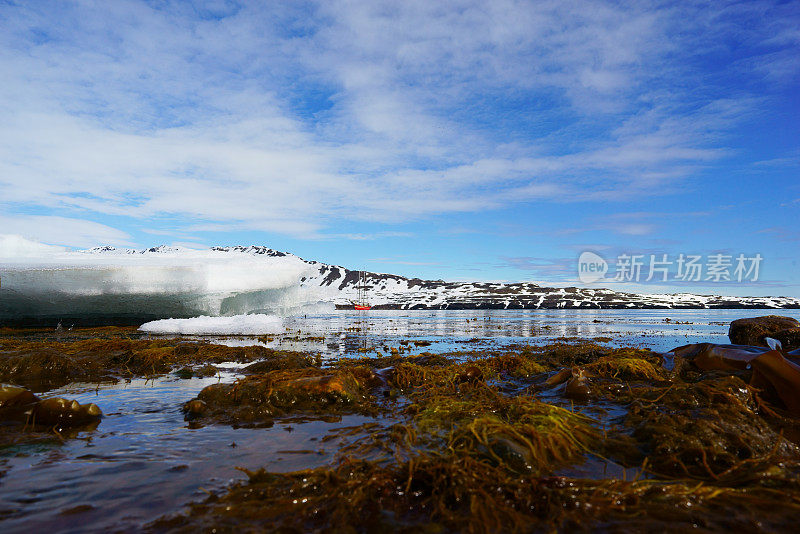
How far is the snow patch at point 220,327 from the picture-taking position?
20625 mm

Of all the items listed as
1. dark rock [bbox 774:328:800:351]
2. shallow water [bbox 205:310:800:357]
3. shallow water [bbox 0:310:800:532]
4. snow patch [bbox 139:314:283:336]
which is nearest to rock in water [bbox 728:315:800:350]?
dark rock [bbox 774:328:800:351]

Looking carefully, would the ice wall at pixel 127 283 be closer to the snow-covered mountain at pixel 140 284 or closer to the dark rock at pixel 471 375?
the snow-covered mountain at pixel 140 284

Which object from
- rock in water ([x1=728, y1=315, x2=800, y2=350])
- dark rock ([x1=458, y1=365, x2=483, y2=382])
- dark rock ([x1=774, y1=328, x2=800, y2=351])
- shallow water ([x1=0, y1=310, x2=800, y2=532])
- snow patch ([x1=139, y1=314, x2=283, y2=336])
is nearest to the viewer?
shallow water ([x1=0, y1=310, x2=800, y2=532])

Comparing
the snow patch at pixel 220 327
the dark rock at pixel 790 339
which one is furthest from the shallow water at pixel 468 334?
the dark rock at pixel 790 339

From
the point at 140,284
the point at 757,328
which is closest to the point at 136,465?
the point at 757,328

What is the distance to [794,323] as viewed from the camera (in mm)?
15094

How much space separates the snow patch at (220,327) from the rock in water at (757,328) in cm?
2035

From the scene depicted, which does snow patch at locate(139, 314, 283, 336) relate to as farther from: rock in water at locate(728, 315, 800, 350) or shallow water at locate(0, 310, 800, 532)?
rock in water at locate(728, 315, 800, 350)

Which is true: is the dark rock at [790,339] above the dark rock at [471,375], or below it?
above

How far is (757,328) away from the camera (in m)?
14.6

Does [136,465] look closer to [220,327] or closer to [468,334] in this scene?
[220,327]

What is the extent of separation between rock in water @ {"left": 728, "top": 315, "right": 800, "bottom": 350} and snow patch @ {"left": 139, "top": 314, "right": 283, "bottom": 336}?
2035cm

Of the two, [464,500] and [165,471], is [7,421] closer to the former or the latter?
[165,471]

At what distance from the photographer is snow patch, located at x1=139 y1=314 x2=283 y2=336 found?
20.6m
